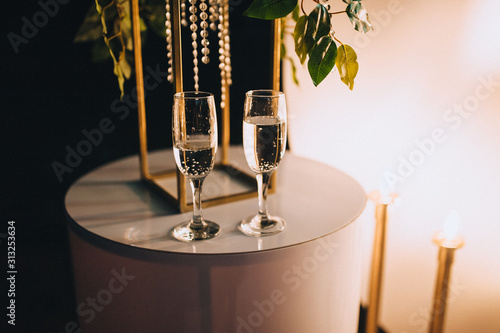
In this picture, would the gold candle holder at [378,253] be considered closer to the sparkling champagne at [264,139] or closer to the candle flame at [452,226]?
the candle flame at [452,226]

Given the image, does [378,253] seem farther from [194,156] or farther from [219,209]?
[194,156]

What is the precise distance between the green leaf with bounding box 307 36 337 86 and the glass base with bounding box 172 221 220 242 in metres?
0.36

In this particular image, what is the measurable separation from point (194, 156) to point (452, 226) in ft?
2.06

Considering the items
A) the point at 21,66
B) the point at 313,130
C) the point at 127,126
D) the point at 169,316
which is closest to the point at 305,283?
the point at 169,316

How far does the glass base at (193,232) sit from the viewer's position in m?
0.85

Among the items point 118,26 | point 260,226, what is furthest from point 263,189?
point 118,26

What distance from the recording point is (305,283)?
0.84m

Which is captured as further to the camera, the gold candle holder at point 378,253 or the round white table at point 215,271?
the gold candle holder at point 378,253

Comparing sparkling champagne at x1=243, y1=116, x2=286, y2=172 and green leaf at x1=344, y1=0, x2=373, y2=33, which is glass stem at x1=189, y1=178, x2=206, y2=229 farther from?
green leaf at x1=344, y1=0, x2=373, y2=33

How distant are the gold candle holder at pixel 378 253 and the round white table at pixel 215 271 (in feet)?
0.66

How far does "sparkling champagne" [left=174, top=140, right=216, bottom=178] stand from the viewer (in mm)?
796

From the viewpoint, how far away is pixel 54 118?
160 cm

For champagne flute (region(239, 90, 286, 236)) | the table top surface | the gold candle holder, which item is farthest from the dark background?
champagne flute (region(239, 90, 286, 236))

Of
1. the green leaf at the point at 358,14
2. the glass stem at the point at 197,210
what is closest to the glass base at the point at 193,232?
the glass stem at the point at 197,210
